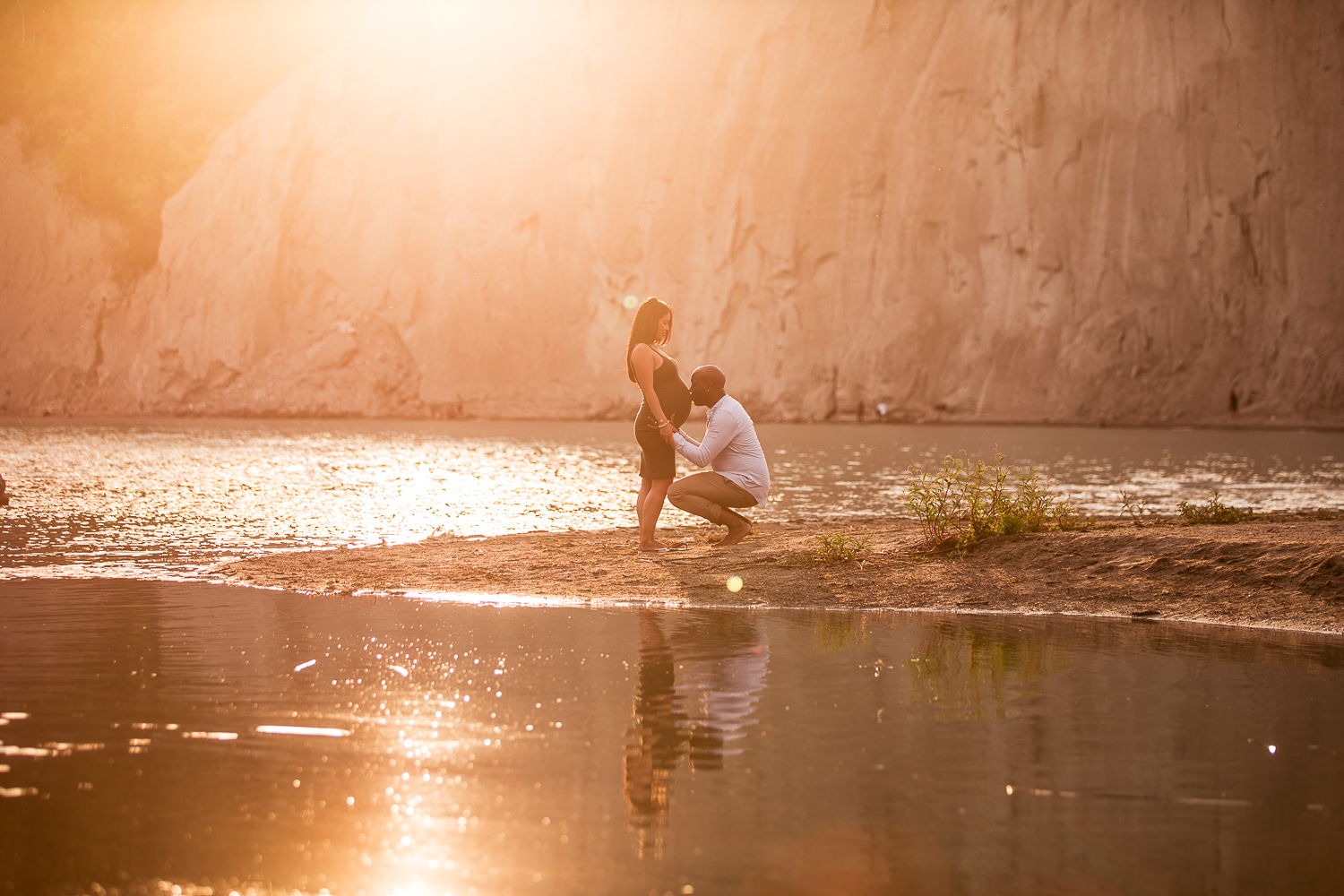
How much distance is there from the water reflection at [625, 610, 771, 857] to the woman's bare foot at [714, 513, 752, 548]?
1.98 metres

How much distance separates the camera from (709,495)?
839 centimetres

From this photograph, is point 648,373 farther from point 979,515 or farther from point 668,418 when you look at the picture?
point 979,515

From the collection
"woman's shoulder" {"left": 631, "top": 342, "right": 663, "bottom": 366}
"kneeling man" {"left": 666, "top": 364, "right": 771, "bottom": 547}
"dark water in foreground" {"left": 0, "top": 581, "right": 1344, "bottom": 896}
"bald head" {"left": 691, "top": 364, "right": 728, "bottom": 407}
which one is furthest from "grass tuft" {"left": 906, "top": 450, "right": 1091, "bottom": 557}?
"dark water in foreground" {"left": 0, "top": 581, "right": 1344, "bottom": 896}

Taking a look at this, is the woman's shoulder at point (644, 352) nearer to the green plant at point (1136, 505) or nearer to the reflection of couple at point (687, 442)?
the reflection of couple at point (687, 442)

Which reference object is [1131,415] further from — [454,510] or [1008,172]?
[454,510]

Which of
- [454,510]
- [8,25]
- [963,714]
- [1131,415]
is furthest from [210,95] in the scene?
[963,714]

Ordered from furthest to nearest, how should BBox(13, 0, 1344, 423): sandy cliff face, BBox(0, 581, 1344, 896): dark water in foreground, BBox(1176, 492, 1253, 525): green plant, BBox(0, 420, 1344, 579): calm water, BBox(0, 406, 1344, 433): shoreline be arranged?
BBox(13, 0, 1344, 423): sandy cliff face
BBox(0, 406, 1344, 433): shoreline
BBox(0, 420, 1344, 579): calm water
BBox(1176, 492, 1253, 525): green plant
BBox(0, 581, 1344, 896): dark water in foreground

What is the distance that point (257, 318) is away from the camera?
52188mm

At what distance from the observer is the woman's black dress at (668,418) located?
8.51 m

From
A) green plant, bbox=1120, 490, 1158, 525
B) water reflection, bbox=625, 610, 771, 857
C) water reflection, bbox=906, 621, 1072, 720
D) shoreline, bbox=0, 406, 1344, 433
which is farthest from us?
shoreline, bbox=0, 406, 1344, 433

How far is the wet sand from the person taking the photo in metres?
6.59

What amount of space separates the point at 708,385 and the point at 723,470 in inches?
23.8

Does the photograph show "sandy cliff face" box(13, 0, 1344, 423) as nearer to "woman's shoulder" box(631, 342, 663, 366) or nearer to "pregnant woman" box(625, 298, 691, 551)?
"pregnant woman" box(625, 298, 691, 551)

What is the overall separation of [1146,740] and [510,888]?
7.17 ft
